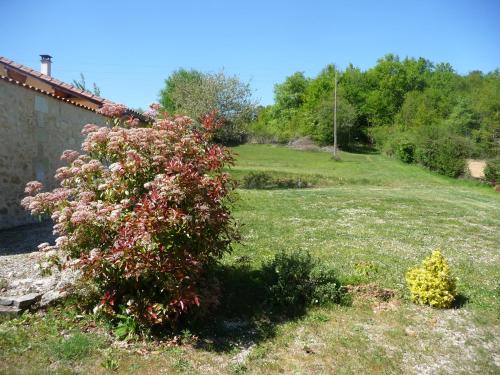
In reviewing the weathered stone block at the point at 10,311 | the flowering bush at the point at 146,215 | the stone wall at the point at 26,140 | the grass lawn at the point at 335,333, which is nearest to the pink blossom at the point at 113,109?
the flowering bush at the point at 146,215

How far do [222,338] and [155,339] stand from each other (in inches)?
42.7

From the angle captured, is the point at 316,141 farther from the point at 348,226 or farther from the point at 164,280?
the point at 164,280

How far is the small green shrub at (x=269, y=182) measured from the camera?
29.4 metres

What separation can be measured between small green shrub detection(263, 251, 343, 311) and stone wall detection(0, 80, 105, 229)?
939 centimetres

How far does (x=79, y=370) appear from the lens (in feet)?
18.6

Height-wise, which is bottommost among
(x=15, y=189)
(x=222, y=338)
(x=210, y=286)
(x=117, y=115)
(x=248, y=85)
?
(x=222, y=338)

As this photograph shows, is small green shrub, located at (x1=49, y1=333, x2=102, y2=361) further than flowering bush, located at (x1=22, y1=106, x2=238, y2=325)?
No

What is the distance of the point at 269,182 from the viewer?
30.1 metres

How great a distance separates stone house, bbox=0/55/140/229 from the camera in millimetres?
13016

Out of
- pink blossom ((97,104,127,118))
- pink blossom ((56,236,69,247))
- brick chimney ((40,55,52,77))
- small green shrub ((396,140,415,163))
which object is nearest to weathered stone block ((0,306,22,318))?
pink blossom ((56,236,69,247))

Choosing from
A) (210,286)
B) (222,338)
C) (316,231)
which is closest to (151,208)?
(210,286)

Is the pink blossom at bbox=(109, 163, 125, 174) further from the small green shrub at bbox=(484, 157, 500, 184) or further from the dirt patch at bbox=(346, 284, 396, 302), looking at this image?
the small green shrub at bbox=(484, 157, 500, 184)

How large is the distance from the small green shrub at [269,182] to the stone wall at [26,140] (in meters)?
14.8

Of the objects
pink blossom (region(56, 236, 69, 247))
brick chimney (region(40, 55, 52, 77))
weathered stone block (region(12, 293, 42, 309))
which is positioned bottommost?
weathered stone block (region(12, 293, 42, 309))
